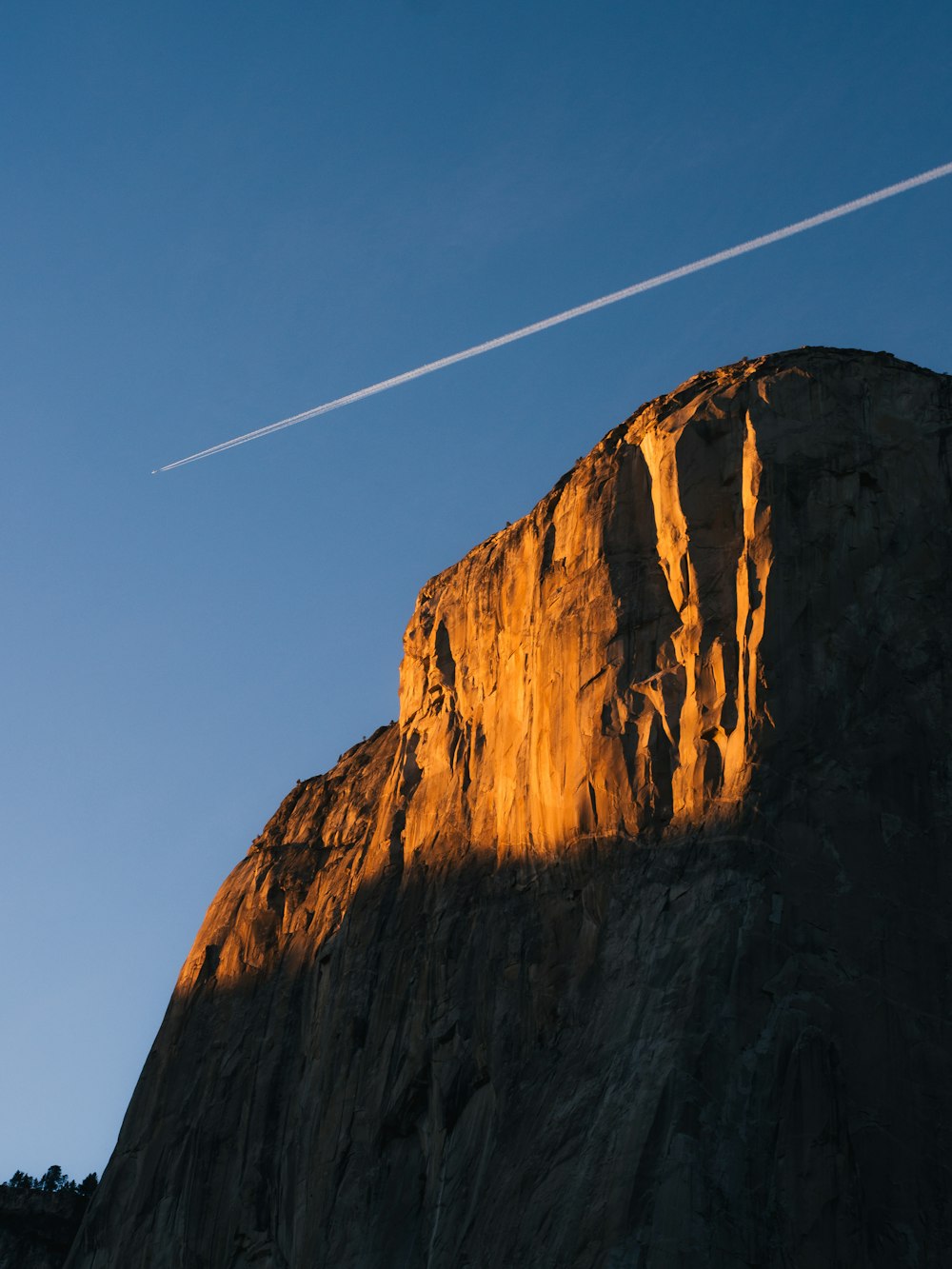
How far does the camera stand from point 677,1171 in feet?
87.6

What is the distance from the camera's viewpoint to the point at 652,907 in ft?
104

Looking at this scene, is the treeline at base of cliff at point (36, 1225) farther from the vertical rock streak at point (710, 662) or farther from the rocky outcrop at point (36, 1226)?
the vertical rock streak at point (710, 662)

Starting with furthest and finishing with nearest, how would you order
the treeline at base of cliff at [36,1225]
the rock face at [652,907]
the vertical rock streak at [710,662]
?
the treeline at base of cliff at [36,1225] < the vertical rock streak at [710,662] < the rock face at [652,907]

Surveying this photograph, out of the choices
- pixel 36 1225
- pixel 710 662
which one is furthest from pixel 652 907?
pixel 36 1225

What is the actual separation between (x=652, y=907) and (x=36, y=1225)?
3527 centimetres

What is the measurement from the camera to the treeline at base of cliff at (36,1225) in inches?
2239

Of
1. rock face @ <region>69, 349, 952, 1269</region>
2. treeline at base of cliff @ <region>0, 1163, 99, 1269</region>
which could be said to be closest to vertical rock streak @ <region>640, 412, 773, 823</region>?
rock face @ <region>69, 349, 952, 1269</region>

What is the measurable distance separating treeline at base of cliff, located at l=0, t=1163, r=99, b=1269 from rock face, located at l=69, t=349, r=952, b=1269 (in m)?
12.3

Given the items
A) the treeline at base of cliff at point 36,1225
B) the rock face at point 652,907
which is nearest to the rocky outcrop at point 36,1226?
the treeline at base of cliff at point 36,1225

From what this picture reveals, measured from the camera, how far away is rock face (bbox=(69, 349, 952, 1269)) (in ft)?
90.3

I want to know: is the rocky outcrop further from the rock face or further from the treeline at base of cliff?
the rock face

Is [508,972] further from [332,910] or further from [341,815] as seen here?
[341,815]

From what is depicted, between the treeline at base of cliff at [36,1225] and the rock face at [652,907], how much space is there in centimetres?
1226

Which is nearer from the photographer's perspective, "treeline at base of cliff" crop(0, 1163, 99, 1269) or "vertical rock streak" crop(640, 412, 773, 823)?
"vertical rock streak" crop(640, 412, 773, 823)
